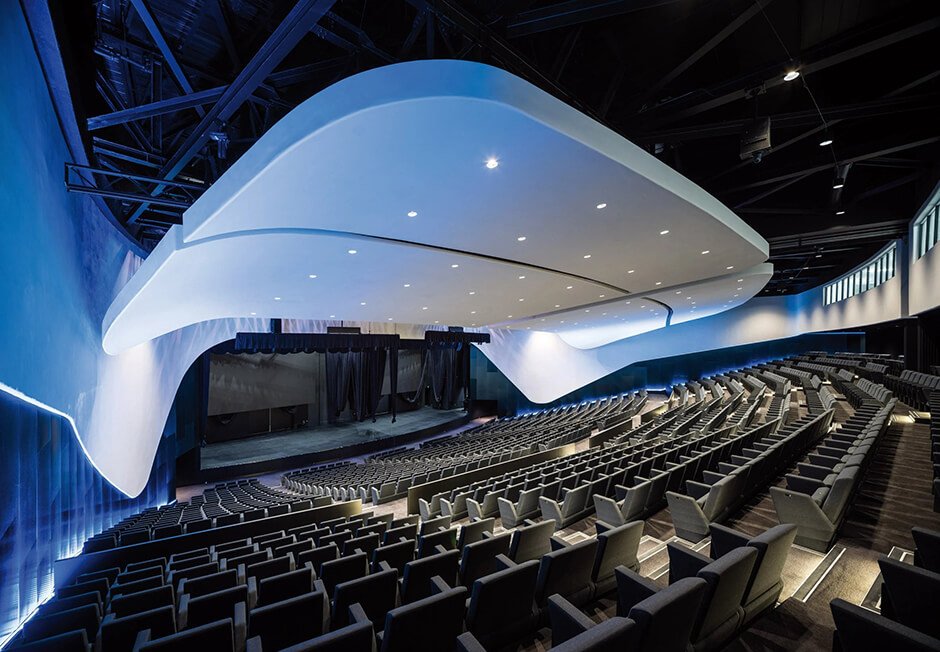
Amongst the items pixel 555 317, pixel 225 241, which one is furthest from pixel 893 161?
pixel 225 241

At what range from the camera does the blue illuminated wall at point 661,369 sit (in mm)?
27250

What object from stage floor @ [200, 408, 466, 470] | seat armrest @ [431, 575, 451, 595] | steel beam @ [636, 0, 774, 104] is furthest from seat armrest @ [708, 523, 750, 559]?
stage floor @ [200, 408, 466, 470]

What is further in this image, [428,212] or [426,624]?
[428,212]

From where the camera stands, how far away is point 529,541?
12.1 ft

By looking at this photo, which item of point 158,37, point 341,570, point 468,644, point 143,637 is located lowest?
point 341,570

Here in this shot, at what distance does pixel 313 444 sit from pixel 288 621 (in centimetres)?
1990

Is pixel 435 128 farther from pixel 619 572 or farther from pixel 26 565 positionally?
pixel 26 565

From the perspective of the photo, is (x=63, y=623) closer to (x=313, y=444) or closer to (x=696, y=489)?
(x=696, y=489)

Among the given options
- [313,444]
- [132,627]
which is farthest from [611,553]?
[313,444]

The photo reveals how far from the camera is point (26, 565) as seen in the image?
5.01 m

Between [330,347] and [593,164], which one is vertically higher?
[593,164]

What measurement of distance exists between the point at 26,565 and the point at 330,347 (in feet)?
44.2

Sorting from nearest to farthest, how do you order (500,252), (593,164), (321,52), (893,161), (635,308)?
(593,164), (321,52), (500,252), (893,161), (635,308)

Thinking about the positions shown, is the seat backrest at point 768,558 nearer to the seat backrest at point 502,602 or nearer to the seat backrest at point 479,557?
the seat backrest at point 502,602
